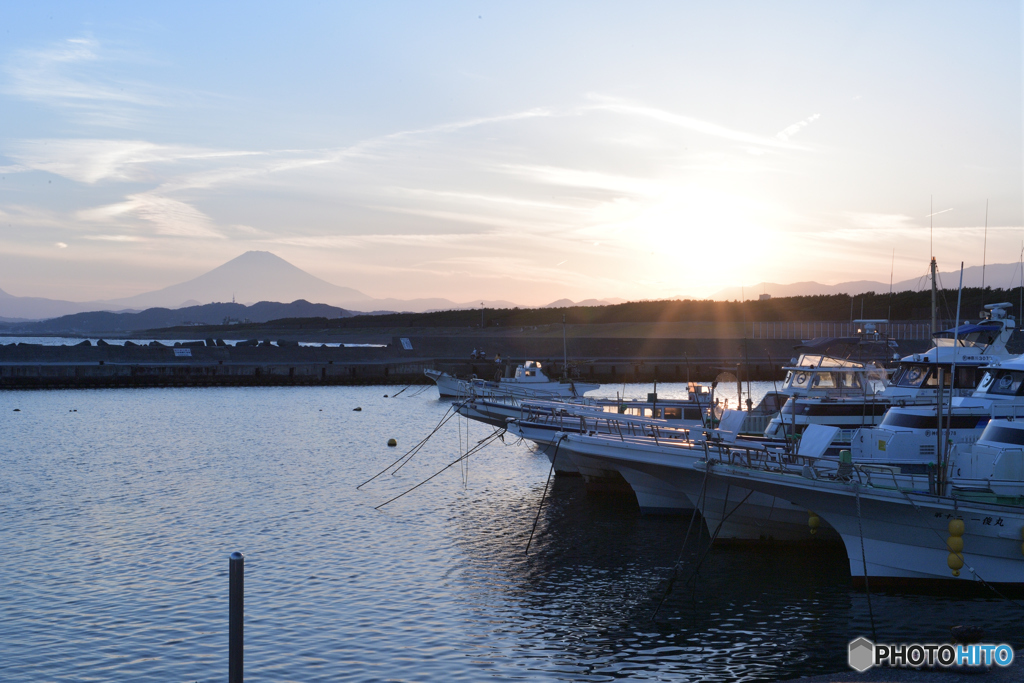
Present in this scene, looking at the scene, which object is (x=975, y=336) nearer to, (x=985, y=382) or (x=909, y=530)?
(x=985, y=382)

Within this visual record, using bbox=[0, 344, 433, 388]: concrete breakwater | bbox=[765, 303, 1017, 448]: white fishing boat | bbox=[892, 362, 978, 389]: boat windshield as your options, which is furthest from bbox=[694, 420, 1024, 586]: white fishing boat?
bbox=[0, 344, 433, 388]: concrete breakwater

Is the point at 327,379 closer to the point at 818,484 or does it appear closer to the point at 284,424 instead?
the point at 284,424

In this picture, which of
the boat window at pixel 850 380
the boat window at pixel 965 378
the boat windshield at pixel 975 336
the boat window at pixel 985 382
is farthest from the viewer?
the boat window at pixel 850 380

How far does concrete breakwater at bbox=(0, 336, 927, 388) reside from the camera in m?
84.9

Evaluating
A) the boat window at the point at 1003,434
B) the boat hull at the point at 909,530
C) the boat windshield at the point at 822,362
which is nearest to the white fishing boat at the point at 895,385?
the boat windshield at the point at 822,362

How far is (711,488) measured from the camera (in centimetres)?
2127

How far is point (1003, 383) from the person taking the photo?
21.7 meters

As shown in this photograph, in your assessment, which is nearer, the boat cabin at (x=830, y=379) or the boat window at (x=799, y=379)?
the boat cabin at (x=830, y=379)

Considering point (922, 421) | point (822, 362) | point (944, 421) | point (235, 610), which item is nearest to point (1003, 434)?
point (922, 421)

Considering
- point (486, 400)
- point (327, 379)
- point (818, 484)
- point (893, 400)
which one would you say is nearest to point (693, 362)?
point (327, 379)

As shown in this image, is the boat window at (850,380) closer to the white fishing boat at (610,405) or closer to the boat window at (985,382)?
the boat window at (985,382)

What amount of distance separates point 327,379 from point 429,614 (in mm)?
75134

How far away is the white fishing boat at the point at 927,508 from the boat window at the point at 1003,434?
0.06 ft

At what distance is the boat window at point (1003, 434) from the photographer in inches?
710
